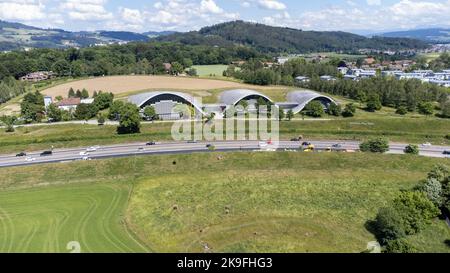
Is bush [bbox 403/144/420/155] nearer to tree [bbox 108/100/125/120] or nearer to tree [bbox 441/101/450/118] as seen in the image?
tree [bbox 441/101/450/118]

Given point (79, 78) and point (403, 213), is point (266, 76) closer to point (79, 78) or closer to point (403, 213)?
point (79, 78)

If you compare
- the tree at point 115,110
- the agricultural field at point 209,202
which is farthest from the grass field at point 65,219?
the tree at point 115,110

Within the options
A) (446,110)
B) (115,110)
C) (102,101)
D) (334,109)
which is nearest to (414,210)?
(334,109)

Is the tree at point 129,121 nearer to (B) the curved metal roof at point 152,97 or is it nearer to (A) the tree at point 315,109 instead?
(B) the curved metal roof at point 152,97

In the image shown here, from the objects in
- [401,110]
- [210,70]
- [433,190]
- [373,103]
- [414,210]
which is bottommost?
[414,210]

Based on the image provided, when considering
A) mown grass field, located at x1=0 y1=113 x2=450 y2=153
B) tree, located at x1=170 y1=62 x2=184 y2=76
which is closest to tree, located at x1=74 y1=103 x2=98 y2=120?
mown grass field, located at x1=0 y1=113 x2=450 y2=153

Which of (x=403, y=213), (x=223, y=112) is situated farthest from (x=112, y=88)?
(x=403, y=213)

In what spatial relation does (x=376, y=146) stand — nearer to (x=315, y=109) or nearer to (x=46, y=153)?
(x=315, y=109)
